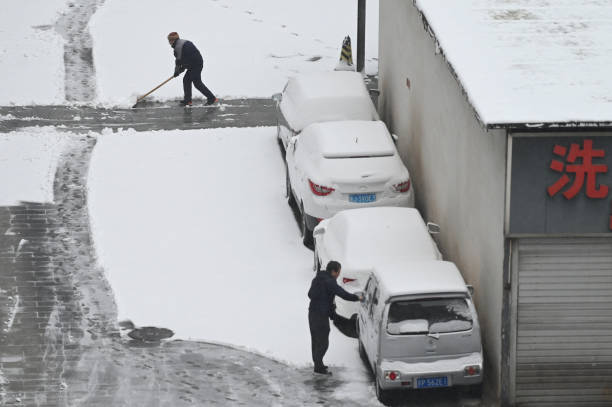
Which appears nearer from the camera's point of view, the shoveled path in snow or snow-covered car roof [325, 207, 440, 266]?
snow-covered car roof [325, 207, 440, 266]

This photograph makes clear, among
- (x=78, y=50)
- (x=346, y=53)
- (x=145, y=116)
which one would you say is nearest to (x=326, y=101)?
(x=145, y=116)

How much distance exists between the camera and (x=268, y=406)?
1513cm

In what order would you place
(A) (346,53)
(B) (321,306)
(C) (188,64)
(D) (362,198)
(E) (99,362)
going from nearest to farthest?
(B) (321,306) < (E) (99,362) < (D) (362,198) < (C) (188,64) < (A) (346,53)

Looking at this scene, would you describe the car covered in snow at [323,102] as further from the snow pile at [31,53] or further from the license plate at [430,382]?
the license plate at [430,382]

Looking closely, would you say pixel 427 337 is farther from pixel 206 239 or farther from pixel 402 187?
pixel 206 239

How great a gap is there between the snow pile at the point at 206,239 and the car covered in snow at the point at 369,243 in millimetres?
831

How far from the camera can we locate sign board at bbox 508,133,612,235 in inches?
564

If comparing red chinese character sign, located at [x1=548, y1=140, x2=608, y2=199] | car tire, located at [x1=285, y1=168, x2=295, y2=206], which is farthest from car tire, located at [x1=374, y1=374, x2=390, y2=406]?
car tire, located at [x1=285, y1=168, x2=295, y2=206]

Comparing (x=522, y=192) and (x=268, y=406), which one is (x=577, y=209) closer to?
(x=522, y=192)

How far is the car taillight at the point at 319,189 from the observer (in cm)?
1992

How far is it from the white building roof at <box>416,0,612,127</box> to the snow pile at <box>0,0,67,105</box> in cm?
1303

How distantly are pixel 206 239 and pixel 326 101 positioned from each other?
418 centimetres

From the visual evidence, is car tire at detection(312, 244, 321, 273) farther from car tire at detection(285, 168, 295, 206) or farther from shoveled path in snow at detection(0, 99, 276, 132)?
shoveled path in snow at detection(0, 99, 276, 132)

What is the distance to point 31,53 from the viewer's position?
31.7 metres
